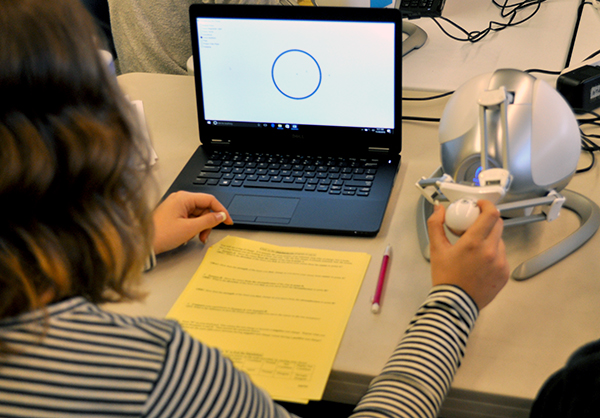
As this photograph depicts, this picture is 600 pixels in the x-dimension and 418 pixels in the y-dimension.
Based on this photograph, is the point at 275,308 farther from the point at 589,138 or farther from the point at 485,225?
the point at 589,138

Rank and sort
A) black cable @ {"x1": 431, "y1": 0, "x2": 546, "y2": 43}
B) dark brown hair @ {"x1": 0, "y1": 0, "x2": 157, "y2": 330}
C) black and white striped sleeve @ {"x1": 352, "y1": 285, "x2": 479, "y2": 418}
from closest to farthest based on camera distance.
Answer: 1. dark brown hair @ {"x1": 0, "y1": 0, "x2": 157, "y2": 330}
2. black and white striped sleeve @ {"x1": 352, "y1": 285, "x2": 479, "y2": 418}
3. black cable @ {"x1": 431, "y1": 0, "x2": 546, "y2": 43}

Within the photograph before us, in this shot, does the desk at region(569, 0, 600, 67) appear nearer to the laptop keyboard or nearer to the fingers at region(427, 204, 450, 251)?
the laptop keyboard

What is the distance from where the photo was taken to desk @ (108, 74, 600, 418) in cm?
58

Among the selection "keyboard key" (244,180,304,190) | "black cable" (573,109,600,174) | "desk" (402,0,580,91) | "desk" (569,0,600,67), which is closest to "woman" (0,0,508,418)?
"keyboard key" (244,180,304,190)

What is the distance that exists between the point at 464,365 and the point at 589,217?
32 cm

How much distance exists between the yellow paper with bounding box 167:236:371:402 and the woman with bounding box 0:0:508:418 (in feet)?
0.44

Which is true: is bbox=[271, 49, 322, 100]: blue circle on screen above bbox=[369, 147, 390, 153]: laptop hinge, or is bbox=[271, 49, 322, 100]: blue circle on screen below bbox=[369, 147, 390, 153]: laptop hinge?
above

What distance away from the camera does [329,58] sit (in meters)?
0.91

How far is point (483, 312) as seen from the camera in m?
0.66

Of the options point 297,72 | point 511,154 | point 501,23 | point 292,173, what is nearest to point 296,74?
point 297,72

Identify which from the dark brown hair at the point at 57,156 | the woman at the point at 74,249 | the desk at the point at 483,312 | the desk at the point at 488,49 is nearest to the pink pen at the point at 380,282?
the desk at the point at 483,312

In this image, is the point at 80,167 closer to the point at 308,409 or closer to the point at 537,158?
the point at 537,158

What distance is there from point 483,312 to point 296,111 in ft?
1.56

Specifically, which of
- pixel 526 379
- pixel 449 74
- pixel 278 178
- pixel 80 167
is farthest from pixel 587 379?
pixel 449 74
